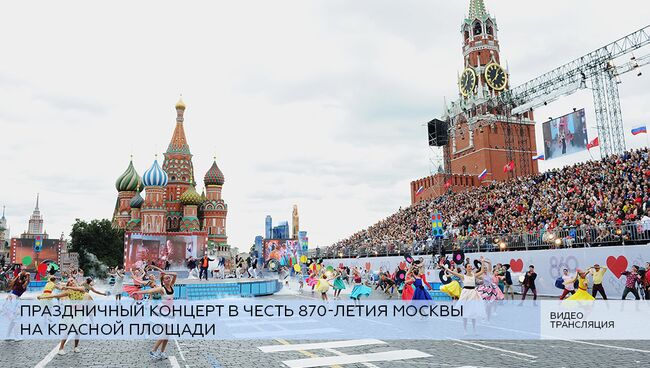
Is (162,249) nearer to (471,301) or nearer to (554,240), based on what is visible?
(554,240)

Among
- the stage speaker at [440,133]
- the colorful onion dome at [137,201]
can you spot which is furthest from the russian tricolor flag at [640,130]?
the colorful onion dome at [137,201]

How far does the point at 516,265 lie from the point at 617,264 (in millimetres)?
4982

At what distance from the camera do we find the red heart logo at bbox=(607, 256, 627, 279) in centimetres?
1920

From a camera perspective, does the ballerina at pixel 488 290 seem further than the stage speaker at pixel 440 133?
No

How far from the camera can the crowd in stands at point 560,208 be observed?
21797 millimetres

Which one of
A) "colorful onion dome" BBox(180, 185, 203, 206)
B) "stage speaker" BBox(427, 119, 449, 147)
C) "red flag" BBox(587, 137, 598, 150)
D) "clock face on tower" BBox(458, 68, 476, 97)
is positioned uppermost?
"clock face on tower" BBox(458, 68, 476, 97)

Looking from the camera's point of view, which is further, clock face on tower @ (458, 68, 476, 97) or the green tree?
clock face on tower @ (458, 68, 476, 97)

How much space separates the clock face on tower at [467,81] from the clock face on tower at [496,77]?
1.98 m

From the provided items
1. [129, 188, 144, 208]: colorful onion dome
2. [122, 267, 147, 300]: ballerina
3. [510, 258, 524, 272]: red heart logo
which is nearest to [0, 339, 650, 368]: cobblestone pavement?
[122, 267, 147, 300]: ballerina

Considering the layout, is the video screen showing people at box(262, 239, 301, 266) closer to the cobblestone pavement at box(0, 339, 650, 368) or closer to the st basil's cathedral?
the st basil's cathedral

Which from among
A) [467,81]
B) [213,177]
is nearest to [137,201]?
[213,177]

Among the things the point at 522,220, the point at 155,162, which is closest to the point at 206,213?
the point at 155,162

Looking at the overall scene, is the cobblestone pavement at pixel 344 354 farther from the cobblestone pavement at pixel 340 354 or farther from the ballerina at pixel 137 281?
the ballerina at pixel 137 281

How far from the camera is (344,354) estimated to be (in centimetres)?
958
